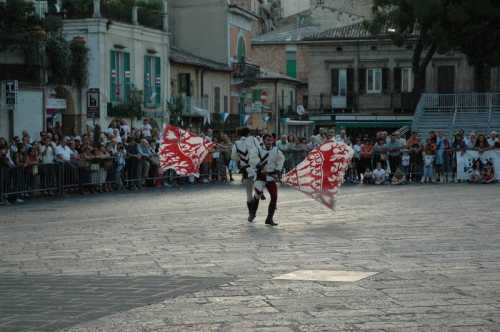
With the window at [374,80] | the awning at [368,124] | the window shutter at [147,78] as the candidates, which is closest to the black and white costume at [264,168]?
the window shutter at [147,78]

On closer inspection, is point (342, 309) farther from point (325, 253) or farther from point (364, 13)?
point (364, 13)

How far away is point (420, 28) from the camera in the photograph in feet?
205

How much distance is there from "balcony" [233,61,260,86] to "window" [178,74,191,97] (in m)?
6.65

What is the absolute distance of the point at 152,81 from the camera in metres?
56.2

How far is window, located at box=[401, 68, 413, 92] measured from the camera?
2785 inches

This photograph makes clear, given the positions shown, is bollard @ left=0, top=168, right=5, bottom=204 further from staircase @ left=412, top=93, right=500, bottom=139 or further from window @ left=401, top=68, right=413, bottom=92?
window @ left=401, top=68, right=413, bottom=92

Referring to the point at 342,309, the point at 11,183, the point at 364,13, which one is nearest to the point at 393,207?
the point at 11,183

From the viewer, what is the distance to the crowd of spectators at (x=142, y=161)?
28438mm

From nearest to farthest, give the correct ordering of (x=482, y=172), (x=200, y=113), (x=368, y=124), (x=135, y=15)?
1. (x=482, y=172)
2. (x=135, y=15)
3. (x=200, y=113)
4. (x=368, y=124)

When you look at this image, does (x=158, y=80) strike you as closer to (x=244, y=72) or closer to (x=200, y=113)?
(x=200, y=113)

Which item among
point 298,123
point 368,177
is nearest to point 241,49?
point 298,123

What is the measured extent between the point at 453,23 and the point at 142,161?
95.0 feet

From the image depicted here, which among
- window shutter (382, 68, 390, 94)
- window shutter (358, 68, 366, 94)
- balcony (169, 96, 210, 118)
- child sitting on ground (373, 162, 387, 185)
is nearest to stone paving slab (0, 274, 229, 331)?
child sitting on ground (373, 162, 387, 185)

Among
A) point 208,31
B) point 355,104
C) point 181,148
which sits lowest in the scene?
point 181,148
